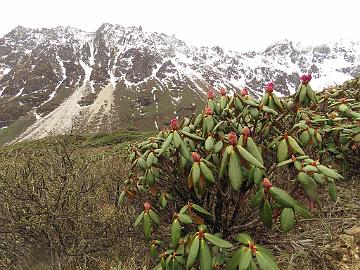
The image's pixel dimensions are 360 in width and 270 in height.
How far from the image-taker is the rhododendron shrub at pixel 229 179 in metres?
3.24

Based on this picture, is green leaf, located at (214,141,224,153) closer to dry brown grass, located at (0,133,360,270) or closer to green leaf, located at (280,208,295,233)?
green leaf, located at (280,208,295,233)

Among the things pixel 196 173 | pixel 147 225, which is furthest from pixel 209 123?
pixel 147 225

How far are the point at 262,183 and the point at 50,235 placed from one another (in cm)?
315

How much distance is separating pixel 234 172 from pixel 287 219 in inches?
23.1

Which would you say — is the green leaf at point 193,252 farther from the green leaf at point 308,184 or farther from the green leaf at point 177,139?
the green leaf at point 308,184

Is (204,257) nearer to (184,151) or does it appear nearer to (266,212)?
(266,212)

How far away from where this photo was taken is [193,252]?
3.09 metres

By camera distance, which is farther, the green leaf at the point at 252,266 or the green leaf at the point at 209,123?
the green leaf at the point at 209,123

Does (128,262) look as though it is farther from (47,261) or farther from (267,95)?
(267,95)

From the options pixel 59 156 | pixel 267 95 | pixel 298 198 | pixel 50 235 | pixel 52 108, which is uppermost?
pixel 267 95

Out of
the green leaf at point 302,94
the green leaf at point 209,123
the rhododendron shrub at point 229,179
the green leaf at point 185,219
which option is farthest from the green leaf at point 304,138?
the green leaf at point 185,219

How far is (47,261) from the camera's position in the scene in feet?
16.8

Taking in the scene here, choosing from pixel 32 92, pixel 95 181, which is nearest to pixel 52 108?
pixel 32 92

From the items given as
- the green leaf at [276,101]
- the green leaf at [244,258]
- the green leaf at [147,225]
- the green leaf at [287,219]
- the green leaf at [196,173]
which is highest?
the green leaf at [276,101]
